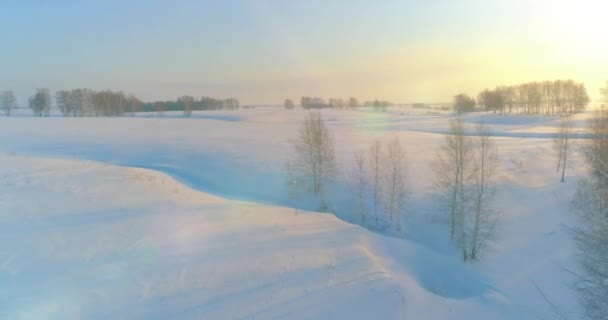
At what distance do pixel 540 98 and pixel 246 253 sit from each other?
11216 cm

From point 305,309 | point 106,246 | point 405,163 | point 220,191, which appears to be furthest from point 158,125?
point 305,309

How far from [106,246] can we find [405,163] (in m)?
26.3

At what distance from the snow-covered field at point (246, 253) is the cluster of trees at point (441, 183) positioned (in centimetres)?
103

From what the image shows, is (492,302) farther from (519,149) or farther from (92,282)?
(519,149)

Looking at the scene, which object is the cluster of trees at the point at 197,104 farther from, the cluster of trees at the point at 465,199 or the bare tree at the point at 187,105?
the cluster of trees at the point at 465,199

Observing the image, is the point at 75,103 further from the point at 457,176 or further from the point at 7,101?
the point at 457,176

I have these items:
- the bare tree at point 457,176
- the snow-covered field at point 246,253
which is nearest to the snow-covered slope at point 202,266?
the snow-covered field at point 246,253

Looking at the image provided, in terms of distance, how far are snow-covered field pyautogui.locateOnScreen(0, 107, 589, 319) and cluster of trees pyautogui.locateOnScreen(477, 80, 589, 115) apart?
8065 centimetres

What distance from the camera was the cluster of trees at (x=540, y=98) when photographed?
92.3m

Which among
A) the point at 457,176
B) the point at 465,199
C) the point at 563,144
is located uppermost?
the point at 563,144

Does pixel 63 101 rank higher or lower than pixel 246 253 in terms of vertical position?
higher

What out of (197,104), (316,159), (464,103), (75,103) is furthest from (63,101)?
(464,103)

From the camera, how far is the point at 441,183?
2217cm

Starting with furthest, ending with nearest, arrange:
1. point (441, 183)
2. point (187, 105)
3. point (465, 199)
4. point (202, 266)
→ point (187, 105) → point (441, 183) → point (465, 199) → point (202, 266)
